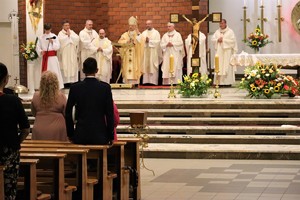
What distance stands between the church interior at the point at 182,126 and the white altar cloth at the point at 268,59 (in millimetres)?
22

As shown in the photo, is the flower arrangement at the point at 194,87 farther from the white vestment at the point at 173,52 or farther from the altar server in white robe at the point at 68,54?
the altar server in white robe at the point at 68,54

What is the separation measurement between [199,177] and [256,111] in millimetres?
4119

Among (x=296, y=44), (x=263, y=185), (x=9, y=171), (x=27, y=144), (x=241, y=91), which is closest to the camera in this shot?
(x=9, y=171)

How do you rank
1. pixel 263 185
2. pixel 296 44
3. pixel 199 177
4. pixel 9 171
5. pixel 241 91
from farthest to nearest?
pixel 296 44, pixel 241 91, pixel 199 177, pixel 263 185, pixel 9 171

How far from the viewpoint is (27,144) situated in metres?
7.98

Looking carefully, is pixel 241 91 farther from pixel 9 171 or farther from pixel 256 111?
pixel 9 171

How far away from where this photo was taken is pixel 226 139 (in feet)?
43.9

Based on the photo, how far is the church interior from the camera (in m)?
8.13

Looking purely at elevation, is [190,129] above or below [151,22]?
below

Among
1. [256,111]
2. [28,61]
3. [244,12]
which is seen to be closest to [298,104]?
[256,111]

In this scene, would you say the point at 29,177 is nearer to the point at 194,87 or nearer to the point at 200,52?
the point at 194,87

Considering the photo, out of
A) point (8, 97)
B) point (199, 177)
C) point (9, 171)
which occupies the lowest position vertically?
point (199, 177)

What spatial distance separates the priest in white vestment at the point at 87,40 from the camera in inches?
787

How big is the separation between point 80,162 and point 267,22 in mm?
14520
